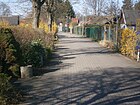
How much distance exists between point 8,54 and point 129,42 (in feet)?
36.0

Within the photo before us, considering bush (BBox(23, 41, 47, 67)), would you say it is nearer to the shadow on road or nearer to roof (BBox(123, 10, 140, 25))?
the shadow on road

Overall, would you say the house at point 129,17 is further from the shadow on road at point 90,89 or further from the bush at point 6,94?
the bush at point 6,94

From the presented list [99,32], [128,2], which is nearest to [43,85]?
[99,32]

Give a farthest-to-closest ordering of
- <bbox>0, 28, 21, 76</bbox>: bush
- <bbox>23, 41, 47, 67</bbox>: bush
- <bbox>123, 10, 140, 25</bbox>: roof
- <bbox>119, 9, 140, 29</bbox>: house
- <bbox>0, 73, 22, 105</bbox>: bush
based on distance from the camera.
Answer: <bbox>123, 10, 140, 25</bbox>: roof < <bbox>119, 9, 140, 29</bbox>: house < <bbox>23, 41, 47, 67</bbox>: bush < <bbox>0, 28, 21, 76</bbox>: bush < <bbox>0, 73, 22, 105</bbox>: bush

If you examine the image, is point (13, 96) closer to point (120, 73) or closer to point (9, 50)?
point (9, 50)

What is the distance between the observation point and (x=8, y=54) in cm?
1289

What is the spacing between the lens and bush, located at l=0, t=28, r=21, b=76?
41.8 ft

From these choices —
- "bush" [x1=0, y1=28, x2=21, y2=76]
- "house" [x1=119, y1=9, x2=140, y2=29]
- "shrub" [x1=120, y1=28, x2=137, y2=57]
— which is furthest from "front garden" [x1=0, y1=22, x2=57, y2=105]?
"house" [x1=119, y1=9, x2=140, y2=29]

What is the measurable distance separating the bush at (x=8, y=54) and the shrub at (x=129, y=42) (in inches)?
383

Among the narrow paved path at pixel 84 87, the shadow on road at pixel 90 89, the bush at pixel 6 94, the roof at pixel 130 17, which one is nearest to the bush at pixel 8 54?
the narrow paved path at pixel 84 87

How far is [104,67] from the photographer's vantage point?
55.8 ft

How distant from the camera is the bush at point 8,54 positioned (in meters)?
12.7

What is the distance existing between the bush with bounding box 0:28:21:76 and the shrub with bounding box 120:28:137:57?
9.72 metres

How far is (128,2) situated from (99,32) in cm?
5271
